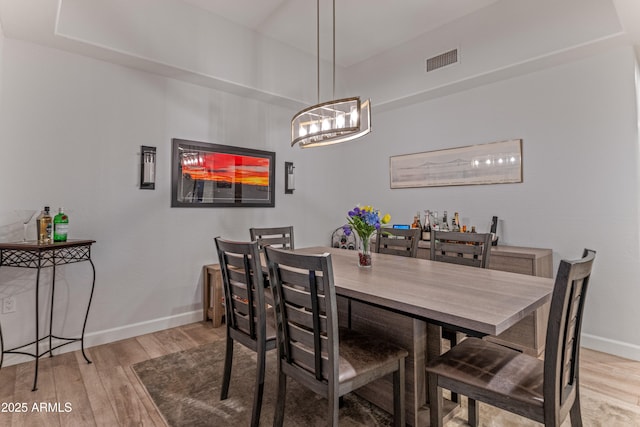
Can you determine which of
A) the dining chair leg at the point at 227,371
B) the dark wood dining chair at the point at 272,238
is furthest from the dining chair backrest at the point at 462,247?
the dining chair leg at the point at 227,371

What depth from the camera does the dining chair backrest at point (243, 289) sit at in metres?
1.79

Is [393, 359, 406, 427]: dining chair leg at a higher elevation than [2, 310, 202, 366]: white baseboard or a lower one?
higher

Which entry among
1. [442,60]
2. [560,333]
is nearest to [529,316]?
[560,333]

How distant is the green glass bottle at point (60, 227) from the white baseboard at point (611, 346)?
4.53m

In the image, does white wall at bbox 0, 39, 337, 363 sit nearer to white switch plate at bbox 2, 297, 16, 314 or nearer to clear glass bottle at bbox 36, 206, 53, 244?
white switch plate at bbox 2, 297, 16, 314

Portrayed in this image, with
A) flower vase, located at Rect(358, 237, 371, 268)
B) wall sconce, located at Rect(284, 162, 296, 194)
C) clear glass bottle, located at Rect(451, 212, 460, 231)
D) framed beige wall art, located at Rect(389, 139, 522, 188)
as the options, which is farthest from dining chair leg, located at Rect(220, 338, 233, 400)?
framed beige wall art, located at Rect(389, 139, 522, 188)

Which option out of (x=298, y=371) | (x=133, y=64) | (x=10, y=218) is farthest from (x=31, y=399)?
(x=133, y=64)

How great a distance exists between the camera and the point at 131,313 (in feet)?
10.5

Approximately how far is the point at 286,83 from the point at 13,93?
8.48ft

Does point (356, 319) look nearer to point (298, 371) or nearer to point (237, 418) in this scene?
point (298, 371)

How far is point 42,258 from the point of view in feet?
7.98

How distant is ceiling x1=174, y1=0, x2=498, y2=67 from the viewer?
3307 millimetres

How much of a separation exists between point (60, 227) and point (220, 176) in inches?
61.5

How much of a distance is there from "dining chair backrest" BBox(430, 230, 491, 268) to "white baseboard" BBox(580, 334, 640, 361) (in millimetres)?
1438
